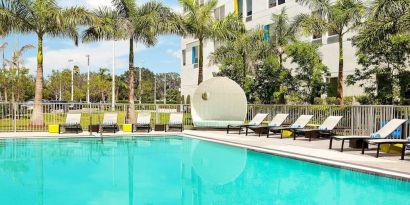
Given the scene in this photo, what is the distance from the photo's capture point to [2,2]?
942 inches

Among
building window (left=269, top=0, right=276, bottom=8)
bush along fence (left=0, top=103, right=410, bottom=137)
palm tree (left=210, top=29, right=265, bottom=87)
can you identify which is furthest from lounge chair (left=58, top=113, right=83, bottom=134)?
building window (left=269, top=0, right=276, bottom=8)

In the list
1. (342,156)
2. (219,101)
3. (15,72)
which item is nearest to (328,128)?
(342,156)

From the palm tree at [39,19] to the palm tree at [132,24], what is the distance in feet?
3.75

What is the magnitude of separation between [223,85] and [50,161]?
14.5m

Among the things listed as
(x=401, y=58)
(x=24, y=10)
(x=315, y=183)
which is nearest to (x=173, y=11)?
(x=24, y=10)

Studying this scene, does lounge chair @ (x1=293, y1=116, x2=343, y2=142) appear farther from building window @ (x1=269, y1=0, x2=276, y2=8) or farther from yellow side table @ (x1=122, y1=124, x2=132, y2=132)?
building window @ (x1=269, y1=0, x2=276, y2=8)

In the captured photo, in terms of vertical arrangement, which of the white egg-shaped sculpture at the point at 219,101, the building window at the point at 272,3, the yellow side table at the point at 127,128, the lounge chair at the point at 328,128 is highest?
the building window at the point at 272,3

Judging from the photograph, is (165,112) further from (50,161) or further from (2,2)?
(50,161)

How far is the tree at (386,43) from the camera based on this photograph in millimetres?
17766

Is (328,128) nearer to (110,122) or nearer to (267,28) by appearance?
(110,122)

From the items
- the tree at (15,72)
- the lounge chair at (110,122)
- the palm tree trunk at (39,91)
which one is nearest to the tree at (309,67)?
the lounge chair at (110,122)

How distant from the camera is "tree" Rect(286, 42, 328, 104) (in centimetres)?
2595

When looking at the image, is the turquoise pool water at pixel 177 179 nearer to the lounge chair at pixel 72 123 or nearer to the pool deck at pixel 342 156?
the pool deck at pixel 342 156

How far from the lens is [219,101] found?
89.1 ft
